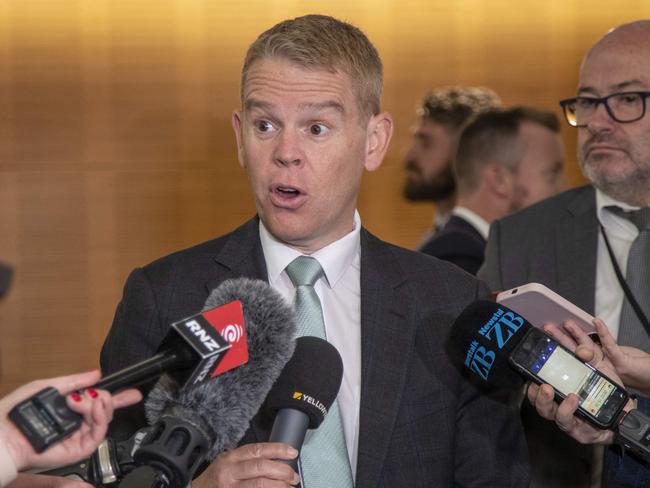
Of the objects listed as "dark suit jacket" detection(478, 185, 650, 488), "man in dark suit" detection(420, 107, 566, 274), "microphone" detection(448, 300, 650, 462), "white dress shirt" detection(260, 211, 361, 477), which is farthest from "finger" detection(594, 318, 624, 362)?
"man in dark suit" detection(420, 107, 566, 274)

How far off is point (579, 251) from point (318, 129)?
41.0 inches

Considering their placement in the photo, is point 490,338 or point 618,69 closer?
point 490,338

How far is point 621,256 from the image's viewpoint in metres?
2.75

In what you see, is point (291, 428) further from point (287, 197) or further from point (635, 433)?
point (635, 433)

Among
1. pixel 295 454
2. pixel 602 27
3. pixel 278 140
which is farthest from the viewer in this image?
pixel 602 27

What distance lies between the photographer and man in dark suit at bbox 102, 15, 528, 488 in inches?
77.9

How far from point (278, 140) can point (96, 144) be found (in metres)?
3.34

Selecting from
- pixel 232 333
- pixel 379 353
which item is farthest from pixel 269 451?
pixel 379 353

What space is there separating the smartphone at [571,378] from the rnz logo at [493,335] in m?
0.03

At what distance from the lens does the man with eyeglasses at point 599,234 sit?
103 inches

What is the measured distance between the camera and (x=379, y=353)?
6.61 ft

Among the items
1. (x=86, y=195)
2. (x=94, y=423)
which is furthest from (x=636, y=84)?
(x=86, y=195)

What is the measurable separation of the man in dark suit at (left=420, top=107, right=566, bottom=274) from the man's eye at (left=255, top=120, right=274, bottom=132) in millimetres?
2108

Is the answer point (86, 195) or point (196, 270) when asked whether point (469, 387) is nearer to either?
point (196, 270)
